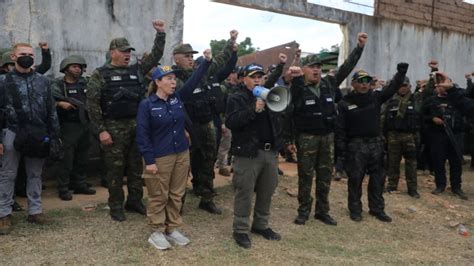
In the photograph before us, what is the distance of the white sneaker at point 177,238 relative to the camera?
4812 millimetres

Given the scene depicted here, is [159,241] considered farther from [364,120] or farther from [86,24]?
[86,24]

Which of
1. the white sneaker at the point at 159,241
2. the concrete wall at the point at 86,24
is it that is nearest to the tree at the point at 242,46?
the concrete wall at the point at 86,24

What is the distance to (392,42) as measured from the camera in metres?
12.6

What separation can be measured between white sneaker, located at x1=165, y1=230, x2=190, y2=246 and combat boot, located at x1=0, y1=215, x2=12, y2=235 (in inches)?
67.4

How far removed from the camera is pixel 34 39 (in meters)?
7.20

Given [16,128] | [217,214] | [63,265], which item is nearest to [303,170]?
[217,214]

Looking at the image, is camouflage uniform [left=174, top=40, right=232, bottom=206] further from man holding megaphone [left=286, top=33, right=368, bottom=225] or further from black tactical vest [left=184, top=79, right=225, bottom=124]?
man holding megaphone [left=286, top=33, right=368, bottom=225]

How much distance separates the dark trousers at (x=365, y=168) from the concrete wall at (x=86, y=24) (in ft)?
13.2

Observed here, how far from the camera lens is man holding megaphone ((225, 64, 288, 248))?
477 cm

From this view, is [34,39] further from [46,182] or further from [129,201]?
[129,201]

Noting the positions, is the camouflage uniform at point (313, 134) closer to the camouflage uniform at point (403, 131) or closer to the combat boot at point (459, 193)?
the camouflage uniform at point (403, 131)

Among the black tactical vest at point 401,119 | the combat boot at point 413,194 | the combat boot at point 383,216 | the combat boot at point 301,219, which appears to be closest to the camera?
the combat boot at point 301,219

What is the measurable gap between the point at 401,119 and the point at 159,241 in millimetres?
4912

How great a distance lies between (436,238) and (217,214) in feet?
9.37
